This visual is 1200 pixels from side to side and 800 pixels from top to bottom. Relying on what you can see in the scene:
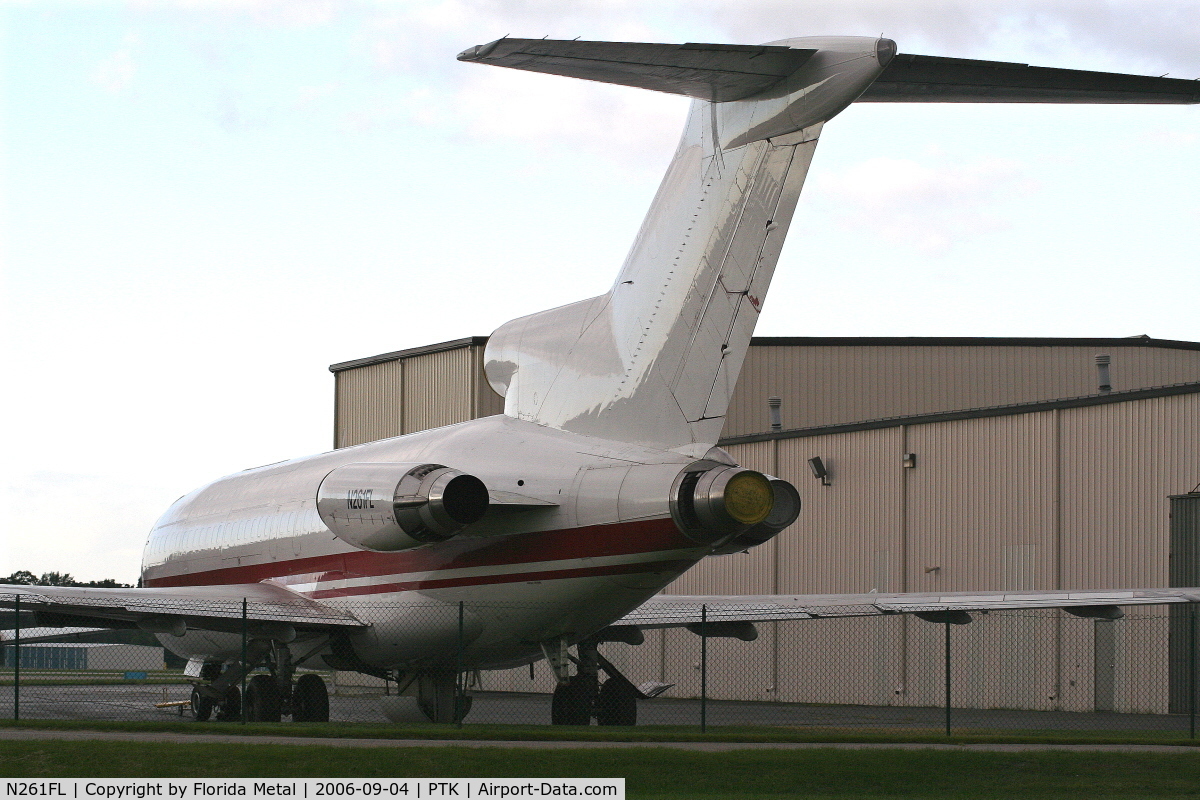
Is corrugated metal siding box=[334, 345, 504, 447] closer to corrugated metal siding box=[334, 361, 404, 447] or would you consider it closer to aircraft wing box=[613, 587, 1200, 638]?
corrugated metal siding box=[334, 361, 404, 447]

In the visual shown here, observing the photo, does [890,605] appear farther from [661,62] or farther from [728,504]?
[661,62]

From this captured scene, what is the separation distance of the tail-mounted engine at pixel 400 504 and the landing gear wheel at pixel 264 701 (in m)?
3.00

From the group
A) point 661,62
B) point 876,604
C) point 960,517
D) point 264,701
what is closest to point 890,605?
point 876,604

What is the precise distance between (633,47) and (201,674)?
581 inches

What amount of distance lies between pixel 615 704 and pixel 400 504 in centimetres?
458

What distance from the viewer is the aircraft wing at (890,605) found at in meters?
18.7

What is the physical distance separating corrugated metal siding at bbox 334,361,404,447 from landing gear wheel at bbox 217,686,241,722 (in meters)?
21.4

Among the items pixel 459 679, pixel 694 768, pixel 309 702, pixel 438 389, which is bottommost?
pixel 309 702

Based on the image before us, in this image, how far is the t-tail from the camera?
586 inches

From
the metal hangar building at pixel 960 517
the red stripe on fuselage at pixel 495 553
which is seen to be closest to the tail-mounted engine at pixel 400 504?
the red stripe on fuselage at pixel 495 553

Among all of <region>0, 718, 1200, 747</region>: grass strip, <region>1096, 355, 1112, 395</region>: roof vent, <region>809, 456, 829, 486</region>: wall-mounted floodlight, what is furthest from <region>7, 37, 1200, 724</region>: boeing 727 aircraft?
<region>1096, 355, 1112, 395</region>: roof vent

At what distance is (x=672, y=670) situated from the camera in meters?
34.5

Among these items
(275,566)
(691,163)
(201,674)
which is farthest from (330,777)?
(201,674)
